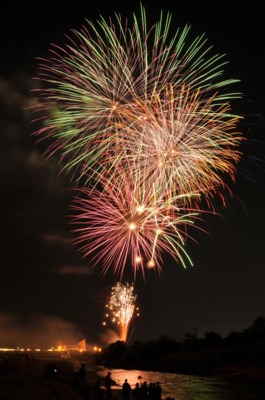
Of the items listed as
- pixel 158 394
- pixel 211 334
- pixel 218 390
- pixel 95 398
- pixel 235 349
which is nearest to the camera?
pixel 158 394

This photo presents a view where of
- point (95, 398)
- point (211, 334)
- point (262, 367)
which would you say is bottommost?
point (95, 398)

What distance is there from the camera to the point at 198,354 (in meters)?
70.7

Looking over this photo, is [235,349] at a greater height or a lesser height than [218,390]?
greater

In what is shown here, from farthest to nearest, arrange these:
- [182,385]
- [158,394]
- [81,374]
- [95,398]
→ [182,385]
[81,374]
[95,398]
[158,394]

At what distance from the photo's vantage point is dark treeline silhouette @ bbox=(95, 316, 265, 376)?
59312 mm

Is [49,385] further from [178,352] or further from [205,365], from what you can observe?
[178,352]

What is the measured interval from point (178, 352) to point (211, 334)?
23.8 feet

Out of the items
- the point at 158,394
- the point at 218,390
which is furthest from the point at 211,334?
the point at 158,394

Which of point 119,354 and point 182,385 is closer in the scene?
point 182,385

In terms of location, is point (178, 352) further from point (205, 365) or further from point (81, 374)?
point (81, 374)

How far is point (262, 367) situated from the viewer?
5403 cm

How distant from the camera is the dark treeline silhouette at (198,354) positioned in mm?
59312

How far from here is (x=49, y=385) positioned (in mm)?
29594

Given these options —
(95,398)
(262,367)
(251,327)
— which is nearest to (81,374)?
(95,398)
